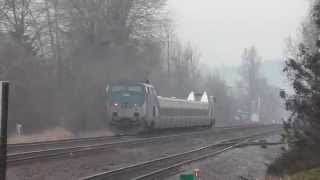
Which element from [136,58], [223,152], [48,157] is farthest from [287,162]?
[136,58]

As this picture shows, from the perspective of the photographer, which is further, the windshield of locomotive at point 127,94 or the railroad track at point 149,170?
the windshield of locomotive at point 127,94

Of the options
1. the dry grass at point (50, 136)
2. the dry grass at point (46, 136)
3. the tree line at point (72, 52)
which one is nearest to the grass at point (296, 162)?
the dry grass at point (50, 136)

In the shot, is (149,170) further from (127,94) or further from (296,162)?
(127,94)

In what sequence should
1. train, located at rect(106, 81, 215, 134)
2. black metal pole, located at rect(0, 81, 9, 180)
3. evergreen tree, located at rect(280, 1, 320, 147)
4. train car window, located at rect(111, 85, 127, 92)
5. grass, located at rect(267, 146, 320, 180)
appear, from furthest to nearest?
train car window, located at rect(111, 85, 127, 92) → train, located at rect(106, 81, 215, 134) → evergreen tree, located at rect(280, 1, 320, 147) → grass, located at rect(267, 146, 320, 180) → black metal pole, located at rect(0, 81, 9, 180)

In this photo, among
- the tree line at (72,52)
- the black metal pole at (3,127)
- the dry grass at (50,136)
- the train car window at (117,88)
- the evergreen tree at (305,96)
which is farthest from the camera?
the tree line at (72,52)

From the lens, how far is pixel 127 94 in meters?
40.5

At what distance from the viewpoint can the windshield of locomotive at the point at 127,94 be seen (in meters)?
40.0

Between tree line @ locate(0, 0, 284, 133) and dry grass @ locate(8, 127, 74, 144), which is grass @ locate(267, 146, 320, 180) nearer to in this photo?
dry grass @ locate(8, 127, 74, 144)

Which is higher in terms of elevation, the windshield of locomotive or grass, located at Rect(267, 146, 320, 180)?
the windshield of locomotive

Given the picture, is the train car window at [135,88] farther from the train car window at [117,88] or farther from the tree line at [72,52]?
the tree line at [72,52]

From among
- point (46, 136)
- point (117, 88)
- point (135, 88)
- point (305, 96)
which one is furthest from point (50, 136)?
point (305, 96)

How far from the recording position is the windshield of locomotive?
40.0 meters

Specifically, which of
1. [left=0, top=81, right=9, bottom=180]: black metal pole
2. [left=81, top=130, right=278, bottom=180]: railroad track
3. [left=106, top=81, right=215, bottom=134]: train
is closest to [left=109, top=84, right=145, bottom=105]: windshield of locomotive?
[left=106, top=81, right=215, bottom=134]: train

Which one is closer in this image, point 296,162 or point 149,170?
point 296,162
